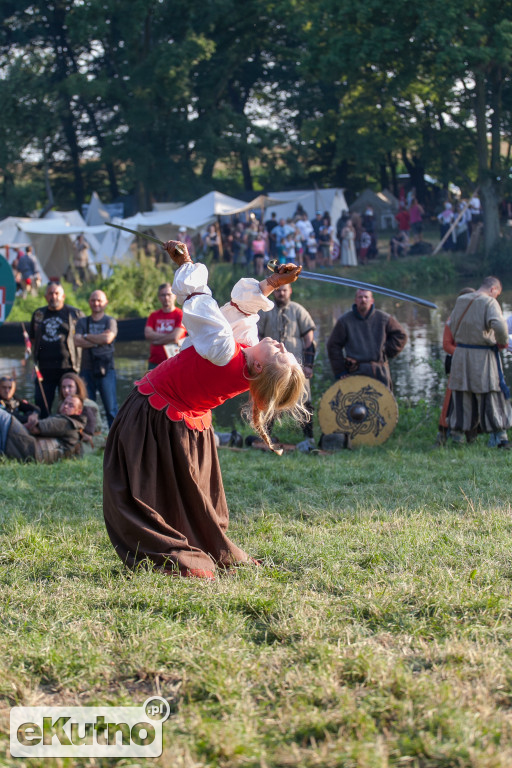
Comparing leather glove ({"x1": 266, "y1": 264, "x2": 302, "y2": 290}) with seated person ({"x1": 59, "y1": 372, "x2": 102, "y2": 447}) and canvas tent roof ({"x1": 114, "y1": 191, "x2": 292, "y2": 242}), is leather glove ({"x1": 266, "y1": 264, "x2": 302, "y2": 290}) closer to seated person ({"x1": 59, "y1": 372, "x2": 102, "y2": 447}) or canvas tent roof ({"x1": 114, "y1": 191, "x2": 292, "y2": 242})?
seated person ({"x1": 59, "y1": 372, "x2": 102, "y2": 447})

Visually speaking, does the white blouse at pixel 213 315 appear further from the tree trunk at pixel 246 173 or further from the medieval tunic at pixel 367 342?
the tree trunk at pixel 246 173

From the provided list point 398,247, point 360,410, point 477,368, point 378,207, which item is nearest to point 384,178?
point 378,207

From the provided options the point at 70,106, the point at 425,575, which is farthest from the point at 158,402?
the point at 70,106

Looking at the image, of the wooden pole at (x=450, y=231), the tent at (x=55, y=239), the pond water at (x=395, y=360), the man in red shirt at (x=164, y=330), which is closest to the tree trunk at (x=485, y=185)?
the wooden pole at (x=450, y=231)

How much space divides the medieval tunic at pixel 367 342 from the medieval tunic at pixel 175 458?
454 cm

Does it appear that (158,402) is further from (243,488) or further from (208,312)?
(243,488)

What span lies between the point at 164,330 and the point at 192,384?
17.3 feet

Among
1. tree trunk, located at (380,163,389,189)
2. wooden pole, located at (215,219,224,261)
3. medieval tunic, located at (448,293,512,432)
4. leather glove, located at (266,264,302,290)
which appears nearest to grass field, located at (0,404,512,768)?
leather glove, located at (266,264,302,290)

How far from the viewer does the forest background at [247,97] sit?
25.7 meters

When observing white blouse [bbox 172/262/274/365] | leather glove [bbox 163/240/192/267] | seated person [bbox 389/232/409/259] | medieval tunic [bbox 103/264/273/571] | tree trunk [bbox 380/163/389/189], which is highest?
tree trunk [bbox 380/163/389/189]

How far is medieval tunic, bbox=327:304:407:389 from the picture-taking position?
340 inches

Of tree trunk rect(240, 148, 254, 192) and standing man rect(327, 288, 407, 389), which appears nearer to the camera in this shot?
standing man rect(327, 288, 407, 389)

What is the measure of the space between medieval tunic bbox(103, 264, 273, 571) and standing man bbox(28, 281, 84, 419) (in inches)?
192

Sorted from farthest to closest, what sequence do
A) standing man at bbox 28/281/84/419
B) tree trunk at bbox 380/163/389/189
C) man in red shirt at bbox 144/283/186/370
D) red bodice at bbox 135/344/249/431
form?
tree trunk at bbox 380/163/389/189
man in red shirt at bbox 144/283/186/370
standing man at bbox 28/281/84/419
red bodice at bbox 135/344/249/431
